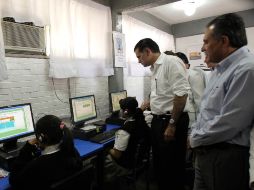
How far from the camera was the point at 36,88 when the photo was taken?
2480mm

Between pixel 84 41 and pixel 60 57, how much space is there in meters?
0.53

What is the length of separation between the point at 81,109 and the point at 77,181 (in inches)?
57.4

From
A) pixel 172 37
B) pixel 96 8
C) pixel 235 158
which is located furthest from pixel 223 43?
pixel 172 37

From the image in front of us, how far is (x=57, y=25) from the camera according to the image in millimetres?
2611

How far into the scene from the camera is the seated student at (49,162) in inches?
50.0

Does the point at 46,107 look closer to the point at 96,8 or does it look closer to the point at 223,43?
the point at 96,8

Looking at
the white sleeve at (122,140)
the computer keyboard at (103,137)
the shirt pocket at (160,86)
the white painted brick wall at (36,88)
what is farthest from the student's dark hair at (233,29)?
the white painted brick wall at (36,88)

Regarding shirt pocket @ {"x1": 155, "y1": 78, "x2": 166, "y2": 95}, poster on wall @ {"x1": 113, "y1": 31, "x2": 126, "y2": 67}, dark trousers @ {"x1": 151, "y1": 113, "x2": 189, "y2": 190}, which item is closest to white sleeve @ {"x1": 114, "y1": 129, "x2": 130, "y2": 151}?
dark trousers @ {"x1": 151, "y1": 113, "x2": 189, "y2": 190}

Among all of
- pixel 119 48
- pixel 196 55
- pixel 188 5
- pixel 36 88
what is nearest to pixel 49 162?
Result: pixel 36 88

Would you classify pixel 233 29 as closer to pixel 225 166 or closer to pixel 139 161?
pixel 225 166

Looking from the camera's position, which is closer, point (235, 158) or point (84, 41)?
point (235, 158)

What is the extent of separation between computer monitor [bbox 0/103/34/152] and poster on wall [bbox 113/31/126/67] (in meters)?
1.74

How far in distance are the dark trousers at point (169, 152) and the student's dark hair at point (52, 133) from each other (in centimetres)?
105

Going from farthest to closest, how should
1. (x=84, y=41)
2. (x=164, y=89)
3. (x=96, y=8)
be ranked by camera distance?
(x=96, y=8), (x=84, y=41), (x=164, y=89)
